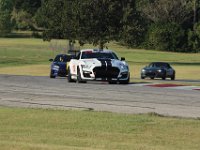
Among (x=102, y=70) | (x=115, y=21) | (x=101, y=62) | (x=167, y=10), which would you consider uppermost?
(x=101, y=62)

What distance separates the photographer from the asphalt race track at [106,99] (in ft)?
50.8

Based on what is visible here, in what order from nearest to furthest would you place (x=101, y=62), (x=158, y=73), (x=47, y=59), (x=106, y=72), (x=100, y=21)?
(x=106, y=72), (x=101, y=62), (x=158, y=73), (x=100, y=21), (x=47, y=59)

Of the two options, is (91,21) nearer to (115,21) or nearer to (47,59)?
(115,21)

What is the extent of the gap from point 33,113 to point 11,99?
3.81 m

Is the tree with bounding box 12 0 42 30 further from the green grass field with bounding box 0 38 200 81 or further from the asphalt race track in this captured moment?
the asphalt race track

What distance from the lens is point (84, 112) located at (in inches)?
560

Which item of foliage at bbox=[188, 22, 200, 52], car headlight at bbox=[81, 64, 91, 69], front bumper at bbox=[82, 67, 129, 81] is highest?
car headlight at bbox=[81, 64, 91, 69]

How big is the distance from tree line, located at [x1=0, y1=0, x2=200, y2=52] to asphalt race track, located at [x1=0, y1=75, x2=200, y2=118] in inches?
1891

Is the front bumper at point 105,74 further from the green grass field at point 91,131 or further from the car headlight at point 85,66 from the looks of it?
the green grass field at point 91,131

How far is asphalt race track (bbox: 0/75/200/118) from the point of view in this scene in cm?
1548

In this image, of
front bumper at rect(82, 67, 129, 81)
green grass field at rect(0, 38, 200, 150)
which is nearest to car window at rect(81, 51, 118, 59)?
front bumper at rect(82, 67, 129, 81)

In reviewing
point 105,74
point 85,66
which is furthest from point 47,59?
point 105,74

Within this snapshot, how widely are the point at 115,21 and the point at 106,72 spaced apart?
1828 inches

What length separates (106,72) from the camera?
25734mm
